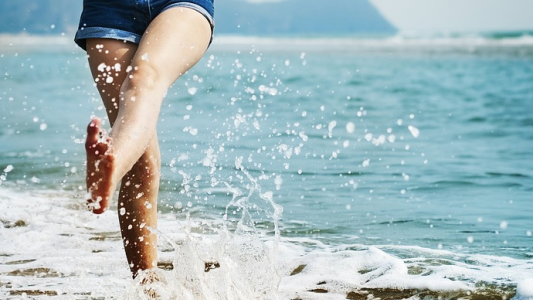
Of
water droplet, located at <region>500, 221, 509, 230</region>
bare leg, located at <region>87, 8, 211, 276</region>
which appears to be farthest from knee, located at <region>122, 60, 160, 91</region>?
water droplet, located at <region>500, 221, 509, 230</region>

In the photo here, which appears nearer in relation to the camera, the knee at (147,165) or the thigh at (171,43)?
the thigh at (171,43)

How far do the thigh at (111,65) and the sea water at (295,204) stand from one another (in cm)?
54

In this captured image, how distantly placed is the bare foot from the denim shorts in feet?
2.45

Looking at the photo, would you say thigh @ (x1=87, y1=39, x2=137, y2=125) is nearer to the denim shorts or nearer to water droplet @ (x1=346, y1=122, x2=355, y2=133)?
the denim shorts

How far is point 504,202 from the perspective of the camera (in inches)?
196

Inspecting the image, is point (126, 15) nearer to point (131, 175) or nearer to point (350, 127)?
point (131, 175)

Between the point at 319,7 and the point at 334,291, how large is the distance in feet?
541

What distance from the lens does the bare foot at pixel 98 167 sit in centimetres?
207

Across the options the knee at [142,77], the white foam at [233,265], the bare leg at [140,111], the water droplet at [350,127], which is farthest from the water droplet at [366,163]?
the knee at [142,77]

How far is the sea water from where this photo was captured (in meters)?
3.22

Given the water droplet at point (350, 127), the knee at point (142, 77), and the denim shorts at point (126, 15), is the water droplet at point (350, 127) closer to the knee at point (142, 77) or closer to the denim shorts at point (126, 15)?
the denim shorts at point (126, 15)

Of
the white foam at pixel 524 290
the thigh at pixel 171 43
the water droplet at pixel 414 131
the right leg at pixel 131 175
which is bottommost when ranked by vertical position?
the water droplet at pixel 414 131

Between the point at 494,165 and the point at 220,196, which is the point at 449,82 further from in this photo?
the point at 220,196

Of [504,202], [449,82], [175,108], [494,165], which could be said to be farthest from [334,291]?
[449,82]
